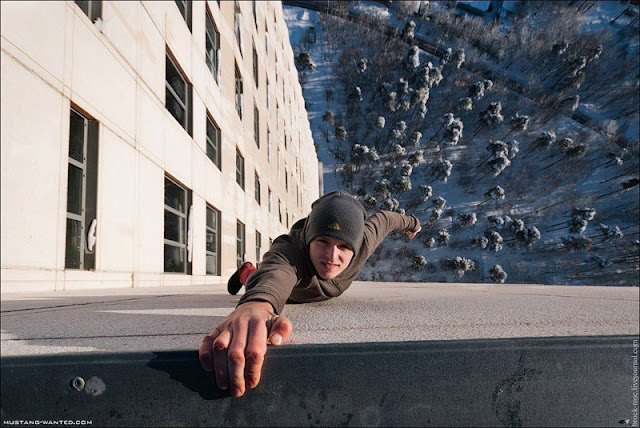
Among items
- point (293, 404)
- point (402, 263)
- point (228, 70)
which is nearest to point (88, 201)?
point (293, 404)

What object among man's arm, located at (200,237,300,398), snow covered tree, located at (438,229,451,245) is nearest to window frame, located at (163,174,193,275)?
man's arm, located at (200,237,300,398)

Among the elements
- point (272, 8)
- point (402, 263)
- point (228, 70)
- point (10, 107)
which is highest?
point (272, 8)

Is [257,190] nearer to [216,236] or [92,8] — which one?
[216,236]

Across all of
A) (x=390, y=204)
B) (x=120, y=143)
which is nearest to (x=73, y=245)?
(x=120, y=143)

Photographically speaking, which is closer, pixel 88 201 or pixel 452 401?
pixel 452 401

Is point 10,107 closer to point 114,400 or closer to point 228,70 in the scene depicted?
point 114,400

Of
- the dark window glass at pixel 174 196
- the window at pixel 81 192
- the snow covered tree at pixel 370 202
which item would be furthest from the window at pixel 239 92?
the snow covered tree at pixel 370 202

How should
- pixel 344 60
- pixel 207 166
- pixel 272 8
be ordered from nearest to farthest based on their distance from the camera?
pixel 207 166 < pixel 272 8 < pixel 344 60
